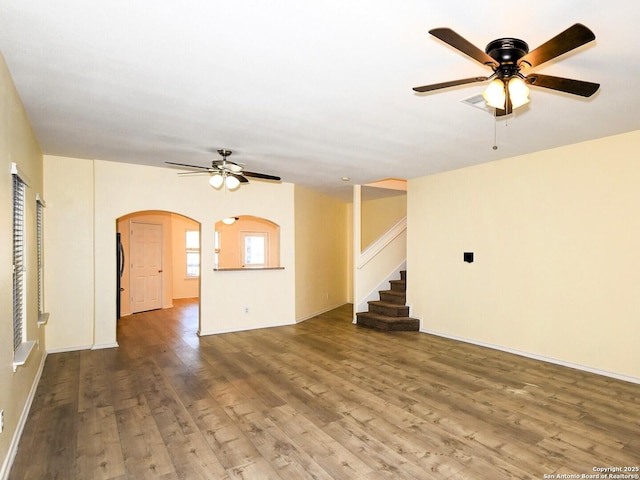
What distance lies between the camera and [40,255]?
442cm

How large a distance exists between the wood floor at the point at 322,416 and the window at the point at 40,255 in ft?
1.96

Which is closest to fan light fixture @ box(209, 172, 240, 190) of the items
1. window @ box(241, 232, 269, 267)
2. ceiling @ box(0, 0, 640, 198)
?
ceiling @ box(0, 0, 640, 198)

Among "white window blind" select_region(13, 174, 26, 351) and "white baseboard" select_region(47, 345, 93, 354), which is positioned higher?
"white window blind" select_region(13, 174, 26, 351)

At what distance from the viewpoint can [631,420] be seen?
2.93 meters

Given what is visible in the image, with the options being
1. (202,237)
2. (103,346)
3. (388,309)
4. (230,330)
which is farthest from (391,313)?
(103,346)

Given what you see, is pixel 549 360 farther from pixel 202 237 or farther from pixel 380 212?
pixel 202 237

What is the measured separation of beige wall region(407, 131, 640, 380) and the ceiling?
48cm

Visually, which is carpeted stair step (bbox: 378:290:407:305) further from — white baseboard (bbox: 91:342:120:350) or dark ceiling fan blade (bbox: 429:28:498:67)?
dark ceiling fan blade (bbox: 429:28:498:67)

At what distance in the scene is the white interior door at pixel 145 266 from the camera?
7.83m

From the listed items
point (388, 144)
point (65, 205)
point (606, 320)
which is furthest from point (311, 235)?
point (606, 320)

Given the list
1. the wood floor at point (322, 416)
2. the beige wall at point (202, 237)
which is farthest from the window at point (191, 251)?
the wood floor at point (322, 416)

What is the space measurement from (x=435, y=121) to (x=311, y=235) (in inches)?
166

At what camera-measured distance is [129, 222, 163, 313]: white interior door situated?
25.7ft

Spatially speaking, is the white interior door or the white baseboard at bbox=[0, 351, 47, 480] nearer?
the white baseboard at bbox=[0, 351, 47, 480]
